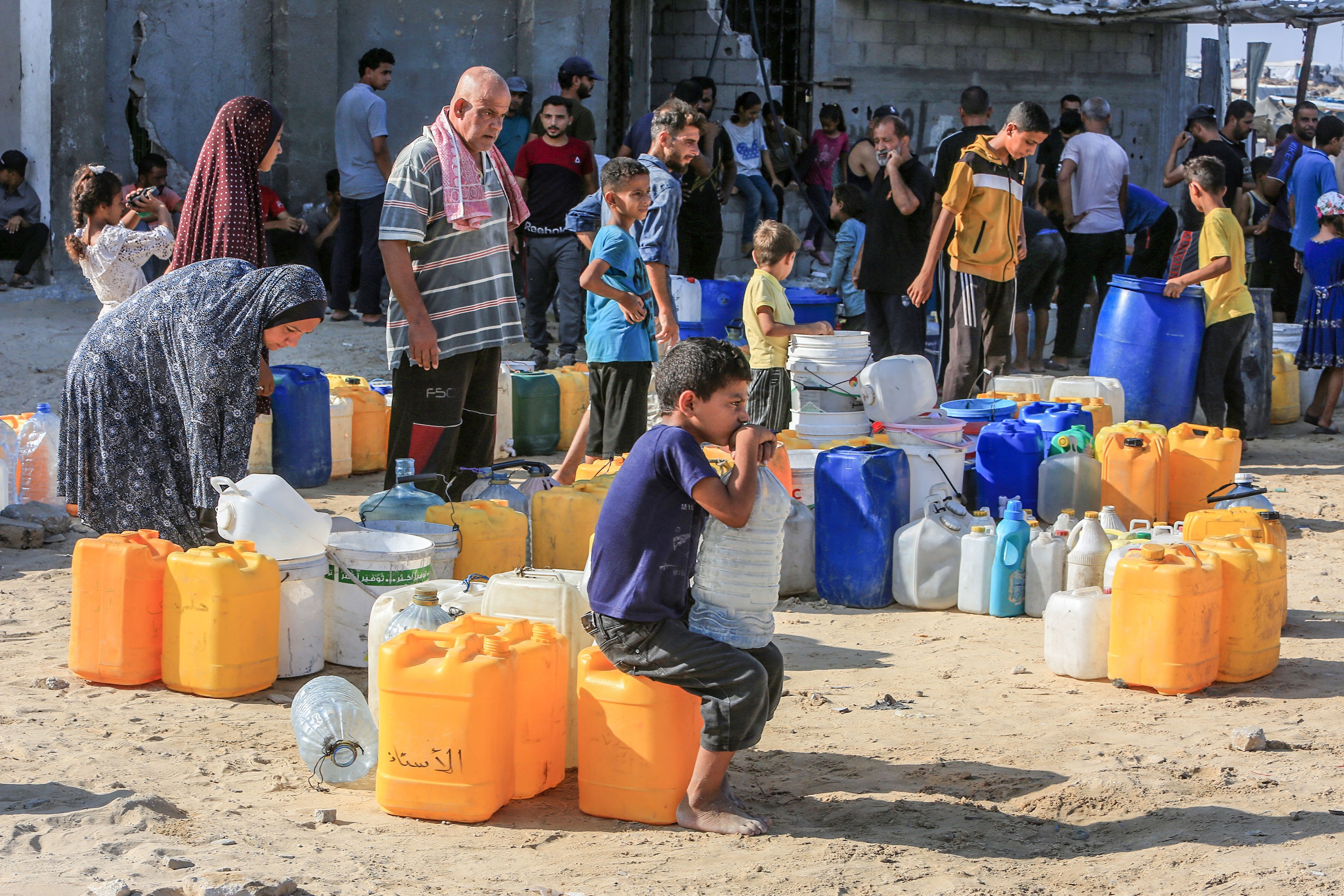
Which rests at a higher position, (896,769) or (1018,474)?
(1018,474)

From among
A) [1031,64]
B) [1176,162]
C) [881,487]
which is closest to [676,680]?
[881,487]

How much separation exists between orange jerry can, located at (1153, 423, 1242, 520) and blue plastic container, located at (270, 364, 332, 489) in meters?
4.36

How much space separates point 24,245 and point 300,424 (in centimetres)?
499

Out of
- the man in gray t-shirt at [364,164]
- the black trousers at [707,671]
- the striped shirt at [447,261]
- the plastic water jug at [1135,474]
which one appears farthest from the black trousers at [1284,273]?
the black trousers at [707,671]

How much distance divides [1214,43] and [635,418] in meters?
17.1

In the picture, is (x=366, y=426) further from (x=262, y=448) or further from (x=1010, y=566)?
(x=1010, y=566)

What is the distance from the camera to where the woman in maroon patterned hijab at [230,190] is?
5.81 meters

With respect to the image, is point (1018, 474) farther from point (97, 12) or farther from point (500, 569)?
point (97, 12)

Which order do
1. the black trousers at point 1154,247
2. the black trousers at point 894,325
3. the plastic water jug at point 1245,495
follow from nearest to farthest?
the plastic water jug at point 1245,495 < the black trousers at point 894,325 < the black trousers at point 1154,247

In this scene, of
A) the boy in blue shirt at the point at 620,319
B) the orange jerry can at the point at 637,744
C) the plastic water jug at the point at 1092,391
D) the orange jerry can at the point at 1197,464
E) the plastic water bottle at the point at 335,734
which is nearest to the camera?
the orange jerry can at the point at 637,744

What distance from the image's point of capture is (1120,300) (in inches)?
351

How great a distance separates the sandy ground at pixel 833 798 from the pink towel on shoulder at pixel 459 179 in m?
1.79

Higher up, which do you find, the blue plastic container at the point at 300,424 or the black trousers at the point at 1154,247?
the black trousers at the point at 1154,247

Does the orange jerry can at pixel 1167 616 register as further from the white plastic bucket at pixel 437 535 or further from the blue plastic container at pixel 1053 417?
the blue plastic container at pixel 1053 417
